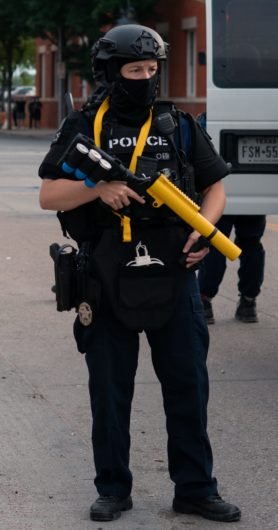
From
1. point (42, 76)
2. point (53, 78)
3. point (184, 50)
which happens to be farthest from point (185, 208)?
point (42, 76)

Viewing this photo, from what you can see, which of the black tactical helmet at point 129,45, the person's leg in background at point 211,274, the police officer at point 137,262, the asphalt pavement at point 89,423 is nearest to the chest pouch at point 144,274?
the police officer at point 137,262

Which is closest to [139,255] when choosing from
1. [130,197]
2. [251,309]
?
[130,197]

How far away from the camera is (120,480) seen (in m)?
5.20

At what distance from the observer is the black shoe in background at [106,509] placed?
520cm

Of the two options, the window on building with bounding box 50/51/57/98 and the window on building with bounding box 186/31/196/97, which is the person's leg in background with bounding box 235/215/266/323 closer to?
the window on building with bounding box 186/31/196/97

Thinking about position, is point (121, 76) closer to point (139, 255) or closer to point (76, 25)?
point (139, 255)

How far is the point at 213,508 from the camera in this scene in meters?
5.18

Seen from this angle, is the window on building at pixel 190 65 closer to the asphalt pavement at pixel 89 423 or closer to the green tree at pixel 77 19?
the green tree at pixel 77 19

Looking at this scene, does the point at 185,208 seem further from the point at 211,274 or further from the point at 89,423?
the point at 211,274

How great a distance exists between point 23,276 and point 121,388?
688 cm

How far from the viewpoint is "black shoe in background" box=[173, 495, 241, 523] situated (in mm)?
5184

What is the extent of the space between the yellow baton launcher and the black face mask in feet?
0.93

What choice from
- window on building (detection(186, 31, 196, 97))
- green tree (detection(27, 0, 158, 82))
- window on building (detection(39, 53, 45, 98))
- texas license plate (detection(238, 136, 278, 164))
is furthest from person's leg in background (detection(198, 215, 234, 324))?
window on building (detection(39, 53, 45, 98))

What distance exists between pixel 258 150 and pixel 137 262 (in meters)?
4.22
